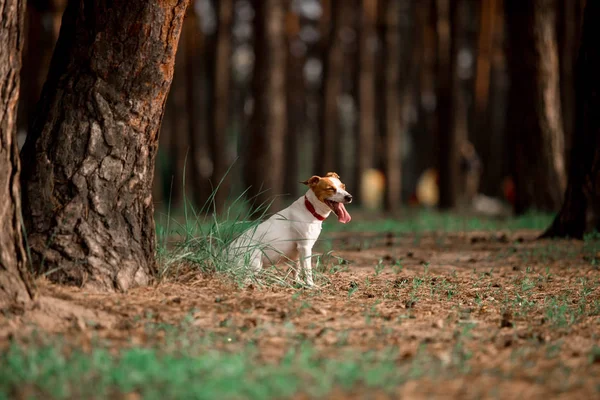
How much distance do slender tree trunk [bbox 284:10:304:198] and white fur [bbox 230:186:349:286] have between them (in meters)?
17.7

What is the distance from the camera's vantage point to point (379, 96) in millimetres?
27938

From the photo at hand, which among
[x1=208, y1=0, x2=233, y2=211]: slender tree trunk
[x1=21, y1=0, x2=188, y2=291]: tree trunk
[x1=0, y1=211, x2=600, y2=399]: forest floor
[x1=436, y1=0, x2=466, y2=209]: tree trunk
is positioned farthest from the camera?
[x1=208, y1=0, x2=233, y2=211]: slender tree trunk

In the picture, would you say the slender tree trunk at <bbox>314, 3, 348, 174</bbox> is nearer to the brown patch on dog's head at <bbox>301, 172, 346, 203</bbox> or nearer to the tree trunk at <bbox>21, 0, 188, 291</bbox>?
the brown patch on dog's head at <bbox>301, 172, 346, 203</bbox>

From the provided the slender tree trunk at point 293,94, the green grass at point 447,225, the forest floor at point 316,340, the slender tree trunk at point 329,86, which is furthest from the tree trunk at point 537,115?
the slender tree trunk at point 293,94

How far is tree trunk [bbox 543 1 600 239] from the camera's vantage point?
29.8 ft

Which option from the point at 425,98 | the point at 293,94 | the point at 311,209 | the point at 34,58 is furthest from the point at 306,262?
the point at 293,94

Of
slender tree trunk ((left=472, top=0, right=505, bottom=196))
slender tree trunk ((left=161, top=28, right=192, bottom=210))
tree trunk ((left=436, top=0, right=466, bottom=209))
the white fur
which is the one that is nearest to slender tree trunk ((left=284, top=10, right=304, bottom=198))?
slender tree trunk ((left=161, top=28, right=192, bottom=210))

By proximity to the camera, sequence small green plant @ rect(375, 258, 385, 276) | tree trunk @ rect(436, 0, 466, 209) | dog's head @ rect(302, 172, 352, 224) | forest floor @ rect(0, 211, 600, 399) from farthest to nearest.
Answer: tree trunk @ rect(436, 0, 466, 209), small green plant @ rect(375, 258, 385, 276), dog's head @ rect(302, 172, 352, 224), forest floor @ rect(0, 211, 600, 399)

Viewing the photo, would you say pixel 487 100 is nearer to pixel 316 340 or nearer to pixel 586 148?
pixel 586 148

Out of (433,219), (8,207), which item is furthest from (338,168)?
(8,207)

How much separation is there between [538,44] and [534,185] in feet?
8.24

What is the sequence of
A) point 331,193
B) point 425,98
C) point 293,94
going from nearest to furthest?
point 331,193, point 425,98, point 293,94

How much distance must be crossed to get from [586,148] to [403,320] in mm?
5304

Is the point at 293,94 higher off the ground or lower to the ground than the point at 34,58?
lower
